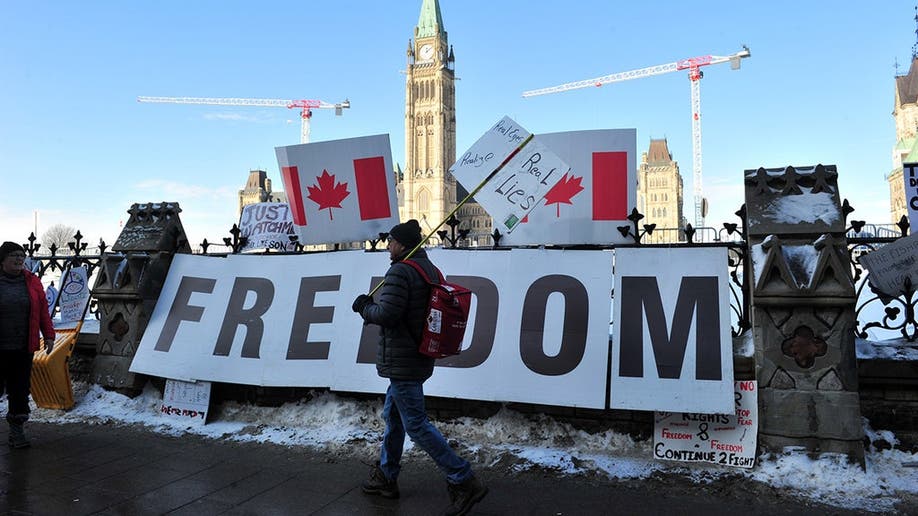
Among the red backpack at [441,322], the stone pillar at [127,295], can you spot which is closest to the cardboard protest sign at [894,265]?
the red backpack at [441,322]

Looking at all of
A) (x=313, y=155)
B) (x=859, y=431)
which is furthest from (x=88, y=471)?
(x=859, y=431)

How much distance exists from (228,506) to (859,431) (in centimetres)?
499

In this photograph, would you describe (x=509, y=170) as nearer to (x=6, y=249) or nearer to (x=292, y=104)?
(x=6, y=249)

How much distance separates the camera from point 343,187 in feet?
25.7

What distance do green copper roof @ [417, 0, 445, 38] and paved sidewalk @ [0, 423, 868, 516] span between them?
167 metres

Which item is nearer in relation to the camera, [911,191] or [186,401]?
[911,191]

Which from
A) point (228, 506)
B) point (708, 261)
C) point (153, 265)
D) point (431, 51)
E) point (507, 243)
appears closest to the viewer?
point (228, 506)

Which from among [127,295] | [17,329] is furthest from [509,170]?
[17,329]

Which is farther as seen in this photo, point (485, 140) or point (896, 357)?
point (485, 140)

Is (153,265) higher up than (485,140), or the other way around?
(485,140)

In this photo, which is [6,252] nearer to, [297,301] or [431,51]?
[297,301]

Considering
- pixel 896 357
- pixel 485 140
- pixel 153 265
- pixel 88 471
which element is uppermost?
pixel 485 140

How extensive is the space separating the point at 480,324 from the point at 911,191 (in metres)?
4.58

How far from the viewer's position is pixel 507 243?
6.89 meters
